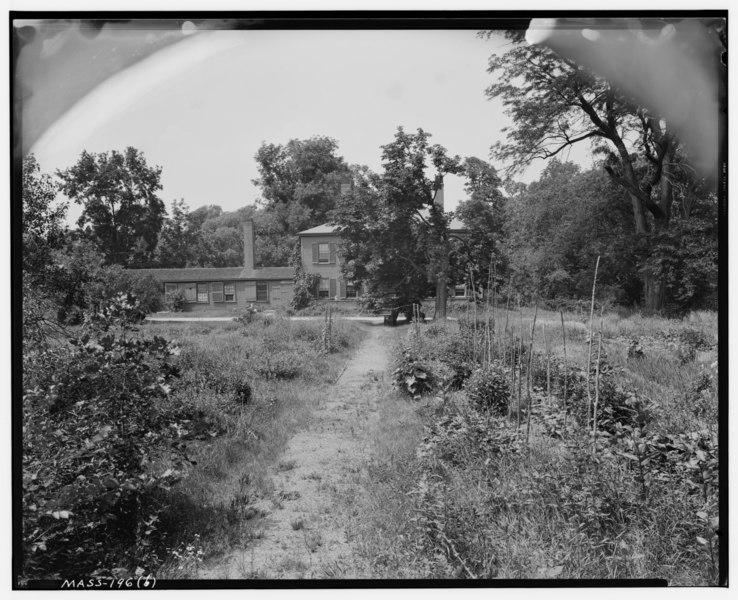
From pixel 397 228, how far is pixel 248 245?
2.79 feet

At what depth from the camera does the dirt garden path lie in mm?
2125

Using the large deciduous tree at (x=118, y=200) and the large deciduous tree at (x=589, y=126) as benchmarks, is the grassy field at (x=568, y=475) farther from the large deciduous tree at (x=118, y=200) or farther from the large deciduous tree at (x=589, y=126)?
the large deciduous tree at (x=118, y=200)

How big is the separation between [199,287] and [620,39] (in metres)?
2.54

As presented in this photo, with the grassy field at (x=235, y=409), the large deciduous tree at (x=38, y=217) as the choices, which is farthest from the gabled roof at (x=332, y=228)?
the large deciduous tree at (x=38, y=217)

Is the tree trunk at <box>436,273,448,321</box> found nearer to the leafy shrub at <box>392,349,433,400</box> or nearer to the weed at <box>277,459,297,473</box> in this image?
the leafy shrub at <box>392,349,433,400</box>

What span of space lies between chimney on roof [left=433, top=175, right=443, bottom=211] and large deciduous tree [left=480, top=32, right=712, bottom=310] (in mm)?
327

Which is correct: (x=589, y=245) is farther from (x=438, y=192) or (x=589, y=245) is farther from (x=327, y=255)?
(x=327, y=255)

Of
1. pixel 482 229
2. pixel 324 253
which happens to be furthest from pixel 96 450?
pixel 482 229

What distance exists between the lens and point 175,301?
8.54 feet

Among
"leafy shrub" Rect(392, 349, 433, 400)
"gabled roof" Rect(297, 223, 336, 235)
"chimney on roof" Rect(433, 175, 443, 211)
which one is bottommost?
"leafy shrub" Rect(392, 349, 433, 400)

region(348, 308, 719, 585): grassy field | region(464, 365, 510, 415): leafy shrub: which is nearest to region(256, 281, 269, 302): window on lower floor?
region(348, 308, 719, 585): grassy field

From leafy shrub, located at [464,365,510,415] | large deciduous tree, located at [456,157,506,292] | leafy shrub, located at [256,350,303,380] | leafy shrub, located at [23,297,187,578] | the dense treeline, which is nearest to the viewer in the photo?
leafy shrub, located at [23,297,187,578]

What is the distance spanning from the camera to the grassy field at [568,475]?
2055 millimetres

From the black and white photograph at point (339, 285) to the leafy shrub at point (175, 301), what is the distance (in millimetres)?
11
